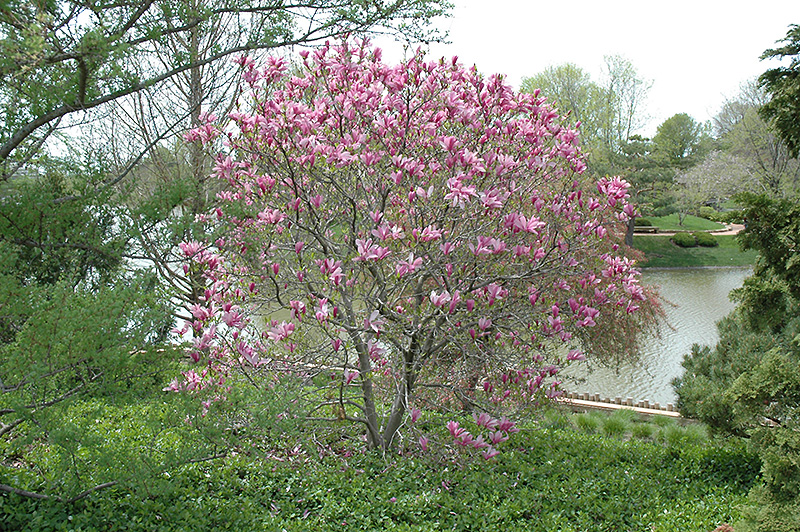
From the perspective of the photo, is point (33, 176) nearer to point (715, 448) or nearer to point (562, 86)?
point (715, 448)

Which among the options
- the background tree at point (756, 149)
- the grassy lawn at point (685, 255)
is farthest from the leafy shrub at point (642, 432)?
the grassy lawn at point (685, 255)

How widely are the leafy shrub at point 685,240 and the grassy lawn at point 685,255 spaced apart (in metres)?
0.37

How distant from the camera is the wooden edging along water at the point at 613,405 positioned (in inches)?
310

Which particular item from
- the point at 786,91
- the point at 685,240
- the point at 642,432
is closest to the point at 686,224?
the point at 685,240

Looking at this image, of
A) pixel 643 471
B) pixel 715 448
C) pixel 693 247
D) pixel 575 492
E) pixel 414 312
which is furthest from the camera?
pixel 693 247

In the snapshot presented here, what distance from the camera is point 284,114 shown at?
368 centimetres

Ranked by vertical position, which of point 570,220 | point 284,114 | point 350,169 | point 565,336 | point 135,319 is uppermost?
point 284,114

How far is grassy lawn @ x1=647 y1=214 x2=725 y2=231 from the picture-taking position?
3259cm

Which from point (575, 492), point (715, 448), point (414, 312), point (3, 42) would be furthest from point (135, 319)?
point (715, 448)

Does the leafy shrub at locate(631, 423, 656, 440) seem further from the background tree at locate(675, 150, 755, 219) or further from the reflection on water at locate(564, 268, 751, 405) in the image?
the background tree at locate(675, 150, 755, 219)

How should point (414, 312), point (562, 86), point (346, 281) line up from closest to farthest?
point (346, 281), point (414, 312), point (562, 86)

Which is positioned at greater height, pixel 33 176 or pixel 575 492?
pixel 33 176

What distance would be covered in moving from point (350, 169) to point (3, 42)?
2136 millimetres

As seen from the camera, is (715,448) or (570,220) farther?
(715,448)
